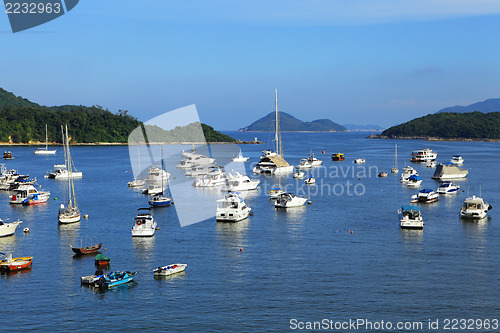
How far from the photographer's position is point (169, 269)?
155 ft

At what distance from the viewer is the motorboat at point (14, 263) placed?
48.9 m

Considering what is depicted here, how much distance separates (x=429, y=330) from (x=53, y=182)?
4285 inches

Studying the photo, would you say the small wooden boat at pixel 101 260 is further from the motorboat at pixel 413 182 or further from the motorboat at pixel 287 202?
the motorboat at pixel 413 182

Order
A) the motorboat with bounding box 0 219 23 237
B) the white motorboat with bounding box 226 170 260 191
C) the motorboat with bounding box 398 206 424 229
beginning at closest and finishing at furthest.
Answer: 1. the motorboat with bounding box 0 219 23 237
2. the motorboat with bounding box 398 206 424 229
3. the white motorboat with bounding box 226 170 260 191

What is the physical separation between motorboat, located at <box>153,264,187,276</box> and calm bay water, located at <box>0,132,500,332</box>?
0.65 meters

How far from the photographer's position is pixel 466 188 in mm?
109062

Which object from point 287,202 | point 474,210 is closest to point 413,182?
point 474,210

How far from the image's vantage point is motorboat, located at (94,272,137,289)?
44219mm

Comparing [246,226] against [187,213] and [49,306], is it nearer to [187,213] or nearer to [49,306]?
[187,213]

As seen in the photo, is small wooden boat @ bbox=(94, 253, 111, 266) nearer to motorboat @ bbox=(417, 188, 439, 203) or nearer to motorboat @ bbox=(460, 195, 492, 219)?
motorboat @ bbox=(460, 195, 492, 219)

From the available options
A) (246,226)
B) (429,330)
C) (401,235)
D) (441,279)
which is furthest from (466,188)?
(429,330)

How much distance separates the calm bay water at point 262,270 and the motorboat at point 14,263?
3.25 ft

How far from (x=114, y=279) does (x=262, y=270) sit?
13.4 meters

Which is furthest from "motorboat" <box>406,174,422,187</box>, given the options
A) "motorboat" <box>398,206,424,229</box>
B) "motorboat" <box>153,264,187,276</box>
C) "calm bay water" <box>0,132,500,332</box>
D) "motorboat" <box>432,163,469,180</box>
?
"motorboat" <box>153,264,187,276</box>
